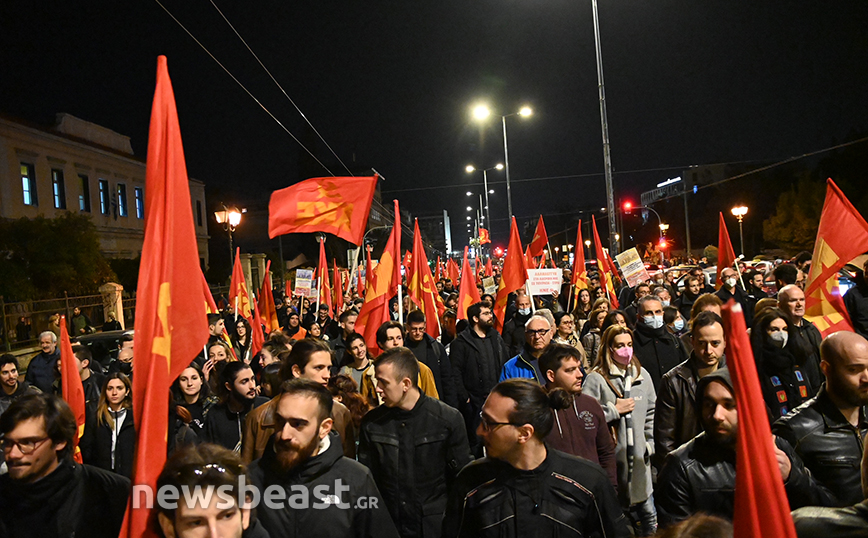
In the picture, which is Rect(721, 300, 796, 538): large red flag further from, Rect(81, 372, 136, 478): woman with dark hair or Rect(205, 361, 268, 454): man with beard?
Answer: Rect(81, 372, 136, 478): woman with dark hair

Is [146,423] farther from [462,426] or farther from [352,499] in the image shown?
[462,426]

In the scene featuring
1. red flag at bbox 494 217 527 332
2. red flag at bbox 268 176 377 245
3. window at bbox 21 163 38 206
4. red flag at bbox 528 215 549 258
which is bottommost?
red flag at bbox 494 217 527 332

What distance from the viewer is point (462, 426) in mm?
4242

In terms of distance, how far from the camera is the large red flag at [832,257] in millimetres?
6973

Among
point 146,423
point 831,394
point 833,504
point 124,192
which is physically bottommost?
point 833,504

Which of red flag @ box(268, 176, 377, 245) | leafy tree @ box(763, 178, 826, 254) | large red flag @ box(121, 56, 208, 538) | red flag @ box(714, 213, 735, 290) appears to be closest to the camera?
large red flag @ box(121, 56, 208, 538)

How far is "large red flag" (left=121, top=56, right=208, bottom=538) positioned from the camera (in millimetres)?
2748

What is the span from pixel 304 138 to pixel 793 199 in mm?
58501

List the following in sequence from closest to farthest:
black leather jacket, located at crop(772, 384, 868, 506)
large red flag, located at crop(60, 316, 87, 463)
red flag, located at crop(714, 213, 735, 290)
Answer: black leather jacket, located at crop(772, 384, 868, 506), large red flag, located at crop(60, 316, 87, 463), red flag, located at crop(714, 213, 735, 290)

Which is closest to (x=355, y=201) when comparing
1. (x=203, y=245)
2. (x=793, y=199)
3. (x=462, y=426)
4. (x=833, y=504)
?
(x=462, y=426)

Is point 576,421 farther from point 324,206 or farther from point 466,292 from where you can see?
point 466,292

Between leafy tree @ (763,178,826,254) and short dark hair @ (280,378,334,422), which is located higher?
leafy tree @ (763,178,826,254)

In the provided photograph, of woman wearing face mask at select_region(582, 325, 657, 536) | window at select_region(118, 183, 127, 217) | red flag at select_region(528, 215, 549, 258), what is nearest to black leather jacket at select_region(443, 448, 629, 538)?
woman wearing face mask at select_region(582, 325, 657, 536)

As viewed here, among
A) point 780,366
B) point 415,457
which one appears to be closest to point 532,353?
point 780,366
